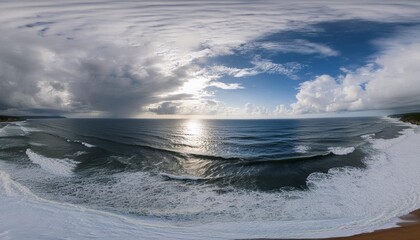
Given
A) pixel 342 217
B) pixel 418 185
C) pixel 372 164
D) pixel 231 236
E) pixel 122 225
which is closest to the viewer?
pixel 231 236

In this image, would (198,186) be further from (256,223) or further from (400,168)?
(400,168)

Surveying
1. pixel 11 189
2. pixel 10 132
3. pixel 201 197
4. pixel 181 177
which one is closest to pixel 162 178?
pixel 181 177

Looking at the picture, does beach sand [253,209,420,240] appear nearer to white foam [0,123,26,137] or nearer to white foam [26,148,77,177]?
white foam [26,148,77,177]

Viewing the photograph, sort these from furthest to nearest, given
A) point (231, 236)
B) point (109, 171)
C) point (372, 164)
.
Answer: point (372, 164)
point (109, 171)
point (231, 236)

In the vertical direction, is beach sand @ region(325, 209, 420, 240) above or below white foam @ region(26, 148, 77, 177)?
below

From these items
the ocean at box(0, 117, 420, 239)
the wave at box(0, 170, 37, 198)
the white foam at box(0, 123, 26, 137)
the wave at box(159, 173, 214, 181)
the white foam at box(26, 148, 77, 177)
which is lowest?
the wave at box(159, 173, 214, 181)

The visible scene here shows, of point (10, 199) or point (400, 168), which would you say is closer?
point (10, 199)

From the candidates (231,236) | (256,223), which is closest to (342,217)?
(256,223)

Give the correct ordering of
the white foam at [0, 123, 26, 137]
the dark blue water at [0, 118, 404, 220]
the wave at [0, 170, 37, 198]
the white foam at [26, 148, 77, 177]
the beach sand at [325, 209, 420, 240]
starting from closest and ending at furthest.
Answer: the beach sand at [325, 209, 420, 240]
the dark blue water at [0, 118, 404, 220]
the wave at [0, 170, 37, 198]
the white foam at [26, 148, 77, 177]
the white foam at [0, 123, 26, 137]

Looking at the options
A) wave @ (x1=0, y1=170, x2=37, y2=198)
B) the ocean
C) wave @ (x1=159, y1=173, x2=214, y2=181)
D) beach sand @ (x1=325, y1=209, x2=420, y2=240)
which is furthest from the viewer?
wave @ (x1=159, y1=173, x2=214, y2=181)

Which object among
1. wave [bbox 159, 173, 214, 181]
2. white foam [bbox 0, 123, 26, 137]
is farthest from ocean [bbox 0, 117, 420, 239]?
white foam [bbox 0, 123, 26, 137]
